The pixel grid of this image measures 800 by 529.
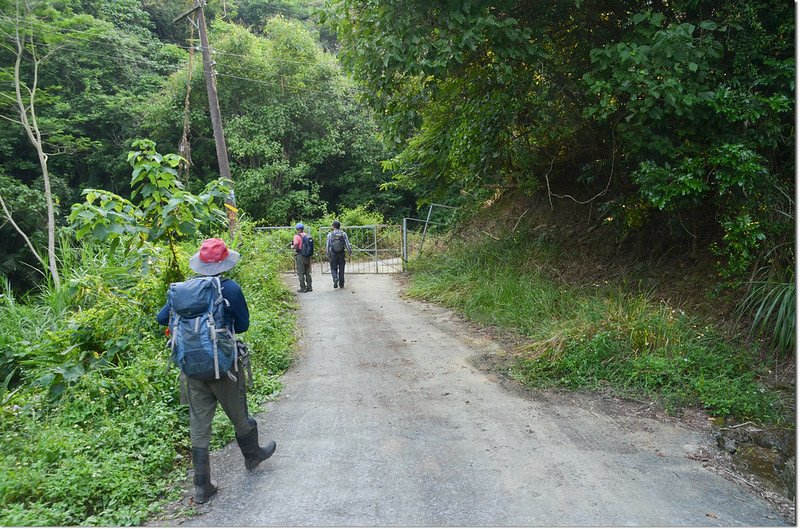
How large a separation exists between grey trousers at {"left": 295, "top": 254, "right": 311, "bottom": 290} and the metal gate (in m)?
2.81

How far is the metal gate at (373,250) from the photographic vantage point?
1563 cm

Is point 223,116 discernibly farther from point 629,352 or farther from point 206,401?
point 206,401

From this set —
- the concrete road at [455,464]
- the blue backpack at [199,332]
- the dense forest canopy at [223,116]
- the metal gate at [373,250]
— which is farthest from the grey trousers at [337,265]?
the dense forest canopy at [223,116]

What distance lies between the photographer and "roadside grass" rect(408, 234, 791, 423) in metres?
5.28

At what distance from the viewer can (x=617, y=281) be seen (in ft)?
26.9

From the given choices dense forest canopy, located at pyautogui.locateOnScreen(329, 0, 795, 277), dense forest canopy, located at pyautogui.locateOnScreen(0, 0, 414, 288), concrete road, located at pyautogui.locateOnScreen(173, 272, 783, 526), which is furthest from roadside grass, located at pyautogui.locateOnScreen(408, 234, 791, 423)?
dense forest canopy, located at pyautogui.locateOnScreen(0, 0, 414, 288)

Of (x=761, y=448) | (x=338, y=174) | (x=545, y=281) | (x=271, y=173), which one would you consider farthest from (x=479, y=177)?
(x=338, y=174)

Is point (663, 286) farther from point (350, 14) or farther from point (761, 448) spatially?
point (350, 14)

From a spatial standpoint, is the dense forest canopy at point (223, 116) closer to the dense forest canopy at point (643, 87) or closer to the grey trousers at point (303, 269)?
the grey trousers at point (303, 269)

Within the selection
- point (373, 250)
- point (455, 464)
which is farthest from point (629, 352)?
point (373, 250)

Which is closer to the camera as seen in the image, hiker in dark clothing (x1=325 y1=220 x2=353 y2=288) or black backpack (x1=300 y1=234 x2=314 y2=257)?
black backpack (x1=300 y1=234 x2=314 y2=257)

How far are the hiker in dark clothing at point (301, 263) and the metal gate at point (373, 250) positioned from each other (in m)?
2.80

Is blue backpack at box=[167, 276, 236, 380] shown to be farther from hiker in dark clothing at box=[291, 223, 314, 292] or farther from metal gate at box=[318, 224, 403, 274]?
metal gate at box=[318, 224, 403, 274]

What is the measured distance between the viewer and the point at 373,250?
16172 millimetres
